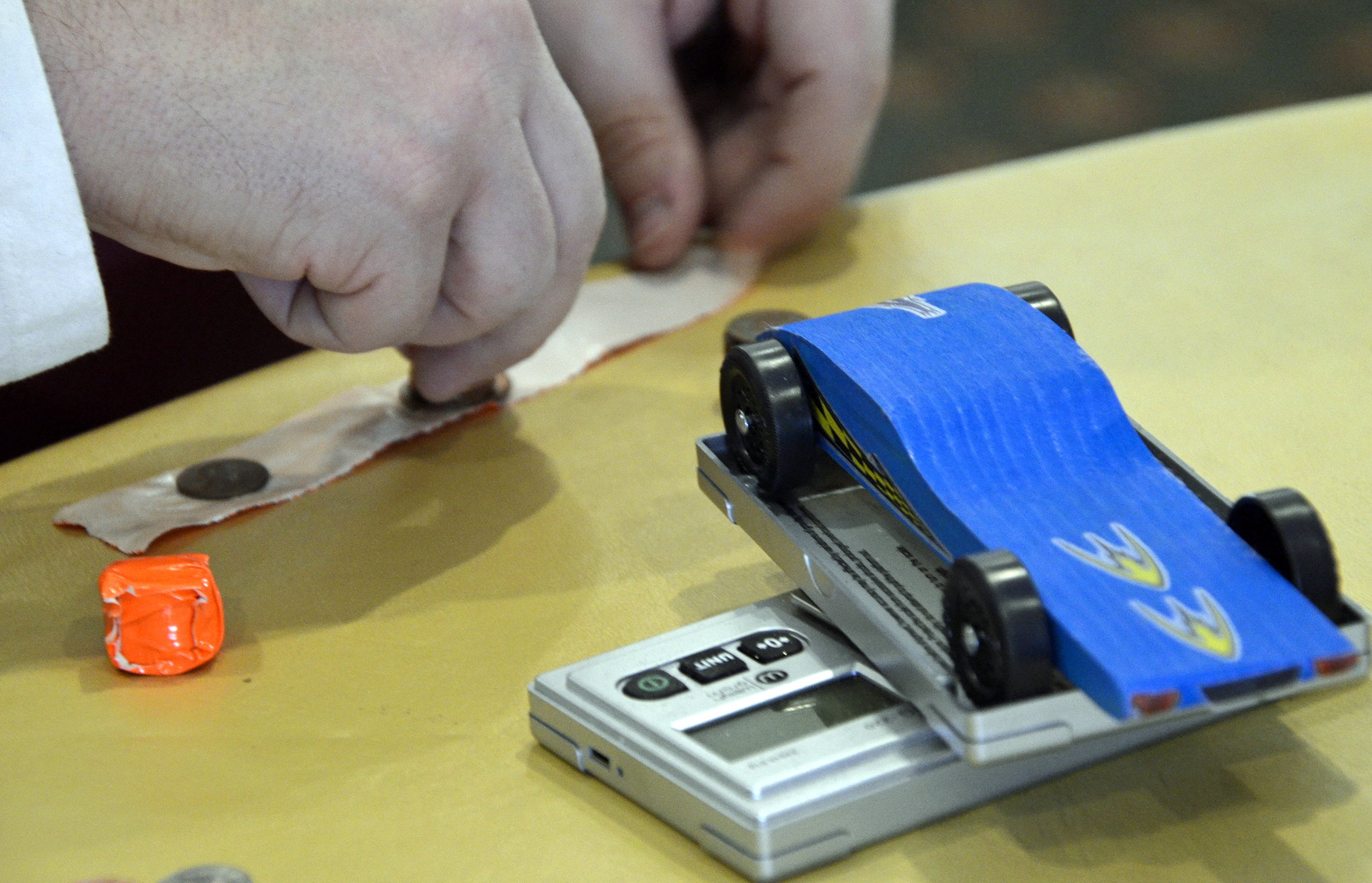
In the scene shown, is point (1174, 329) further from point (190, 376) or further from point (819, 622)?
point (190, 376)

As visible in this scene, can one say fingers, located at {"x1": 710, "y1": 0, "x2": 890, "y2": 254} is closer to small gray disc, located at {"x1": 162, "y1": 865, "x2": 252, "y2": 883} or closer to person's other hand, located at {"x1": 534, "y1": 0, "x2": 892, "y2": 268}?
person's other hand, located at {"x1": 534, "y1": 0, "x2": 892, "y2": 268}

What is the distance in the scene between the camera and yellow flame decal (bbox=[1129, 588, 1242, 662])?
445 millimetres

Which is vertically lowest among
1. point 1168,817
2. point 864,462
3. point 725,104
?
point 1168,817

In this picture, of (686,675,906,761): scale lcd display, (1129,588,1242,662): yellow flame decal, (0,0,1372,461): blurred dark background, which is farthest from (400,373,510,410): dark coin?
(0,0,1372,461): blurred dark background

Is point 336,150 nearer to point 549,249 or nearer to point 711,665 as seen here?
point 549,249

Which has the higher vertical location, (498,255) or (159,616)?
(498,255)

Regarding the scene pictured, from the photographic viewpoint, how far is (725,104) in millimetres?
1104

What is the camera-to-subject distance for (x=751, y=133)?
1.08m

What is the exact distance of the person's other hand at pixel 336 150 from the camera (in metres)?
0.60

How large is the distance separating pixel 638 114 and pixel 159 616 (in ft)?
1.77

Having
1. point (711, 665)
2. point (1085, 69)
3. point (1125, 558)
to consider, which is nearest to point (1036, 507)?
point (1125, 558)

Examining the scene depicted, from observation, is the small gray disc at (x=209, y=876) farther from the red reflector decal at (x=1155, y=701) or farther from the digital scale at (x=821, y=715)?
the red reflector decal at (x=1155, y=701)

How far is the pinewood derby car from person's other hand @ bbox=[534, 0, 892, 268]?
1.36 feet

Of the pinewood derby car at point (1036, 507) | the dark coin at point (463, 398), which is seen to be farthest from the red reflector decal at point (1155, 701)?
the dark coin at point (463, 398)
